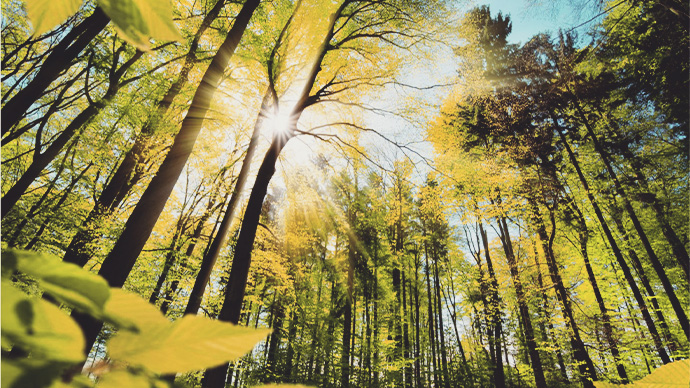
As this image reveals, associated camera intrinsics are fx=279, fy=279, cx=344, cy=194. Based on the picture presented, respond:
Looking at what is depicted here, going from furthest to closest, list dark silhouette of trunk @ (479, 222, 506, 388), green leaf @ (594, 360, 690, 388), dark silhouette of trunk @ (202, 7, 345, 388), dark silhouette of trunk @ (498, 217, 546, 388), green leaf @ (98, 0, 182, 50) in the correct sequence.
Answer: dark silhouette of trunk @ (479, 222, 506, 388) → dark silhouette of trunk @ (498, 217, 546, 388) → dark silhouette of trunk @ (202, 7, 345, 388) → green leaf @ (594, 360, 690, 388) → green leaf @ (98, 0, 182, 50)

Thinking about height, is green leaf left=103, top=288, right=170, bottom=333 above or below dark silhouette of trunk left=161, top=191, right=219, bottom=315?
below

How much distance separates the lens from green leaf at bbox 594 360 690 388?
0.62 metres

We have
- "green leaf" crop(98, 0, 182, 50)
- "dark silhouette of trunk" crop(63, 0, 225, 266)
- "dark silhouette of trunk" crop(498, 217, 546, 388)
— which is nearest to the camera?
"green leaf" crop(98, 0, 182, 50)

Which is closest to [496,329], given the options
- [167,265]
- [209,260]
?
[209,260]

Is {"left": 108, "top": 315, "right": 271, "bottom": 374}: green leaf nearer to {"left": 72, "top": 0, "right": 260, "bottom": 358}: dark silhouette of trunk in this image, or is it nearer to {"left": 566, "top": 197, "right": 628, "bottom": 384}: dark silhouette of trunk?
{"left": 72, "top": 0, "right": 260, "bottom": 358}: dark silhouette of trunk

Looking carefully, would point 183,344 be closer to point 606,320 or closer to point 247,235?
point 247,235

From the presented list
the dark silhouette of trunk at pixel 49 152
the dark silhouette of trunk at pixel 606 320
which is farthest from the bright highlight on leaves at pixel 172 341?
the dark silhouette of trunk at pixel 606 320

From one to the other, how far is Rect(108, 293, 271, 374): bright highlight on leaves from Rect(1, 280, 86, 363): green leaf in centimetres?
3

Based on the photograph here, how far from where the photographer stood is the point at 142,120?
730 centimetres

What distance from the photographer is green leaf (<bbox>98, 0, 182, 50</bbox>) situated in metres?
0.36

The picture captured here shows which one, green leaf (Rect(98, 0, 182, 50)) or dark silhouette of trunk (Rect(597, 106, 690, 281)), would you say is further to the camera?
dark silhouette of trunk (Rect(597, 106, 690, 281))

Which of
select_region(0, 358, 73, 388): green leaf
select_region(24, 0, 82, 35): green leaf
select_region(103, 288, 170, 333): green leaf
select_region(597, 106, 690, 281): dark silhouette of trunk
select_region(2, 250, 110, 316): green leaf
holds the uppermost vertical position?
select_region(597, 106, 690, 281): dark silhouette of trunk

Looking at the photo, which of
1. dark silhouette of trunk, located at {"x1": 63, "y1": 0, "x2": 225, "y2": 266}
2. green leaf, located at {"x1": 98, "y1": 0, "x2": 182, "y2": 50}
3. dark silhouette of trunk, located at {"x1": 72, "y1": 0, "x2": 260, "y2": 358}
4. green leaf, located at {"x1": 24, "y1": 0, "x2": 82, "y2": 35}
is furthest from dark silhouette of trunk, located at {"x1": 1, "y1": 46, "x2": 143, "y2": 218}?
green leaf, located at {"x1": 98, "y1": 0, "x2": 182, "y2": 50}

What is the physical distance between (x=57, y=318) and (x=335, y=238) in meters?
17.2
